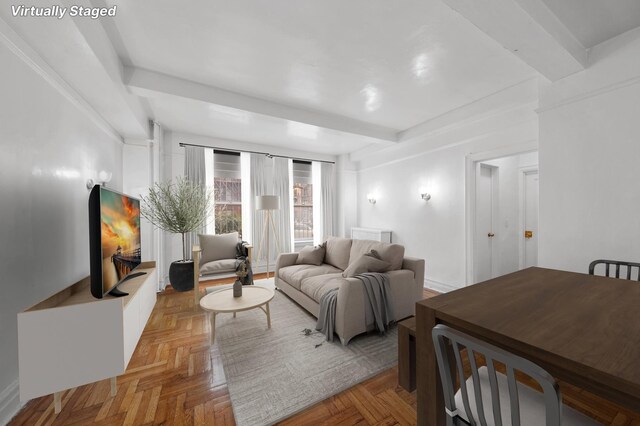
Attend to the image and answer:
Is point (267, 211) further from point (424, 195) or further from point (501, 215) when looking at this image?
point (501, 215)

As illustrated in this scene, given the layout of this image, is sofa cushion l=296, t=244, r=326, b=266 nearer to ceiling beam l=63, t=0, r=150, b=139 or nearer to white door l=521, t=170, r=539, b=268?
ceiling beam l=63, t=0, r=150, b=139

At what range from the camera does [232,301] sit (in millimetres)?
2482

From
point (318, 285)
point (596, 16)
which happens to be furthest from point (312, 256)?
point (596, 16)

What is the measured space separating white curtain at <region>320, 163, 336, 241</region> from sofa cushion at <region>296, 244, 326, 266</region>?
6.68 feet

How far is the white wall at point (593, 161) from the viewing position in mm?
1999

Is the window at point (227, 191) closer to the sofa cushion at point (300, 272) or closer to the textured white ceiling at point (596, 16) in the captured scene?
the sofa cushion at point (300, 272)

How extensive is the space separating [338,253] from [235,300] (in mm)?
1640

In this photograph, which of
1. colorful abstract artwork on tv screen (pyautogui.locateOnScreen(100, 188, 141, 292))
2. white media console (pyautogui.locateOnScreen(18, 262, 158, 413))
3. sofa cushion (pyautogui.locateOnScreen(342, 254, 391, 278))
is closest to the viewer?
white media console (pyautogui.locateOnScreen(18, 262, 158, 413))

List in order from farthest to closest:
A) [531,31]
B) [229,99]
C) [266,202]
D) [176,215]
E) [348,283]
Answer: [266,202] → [176,215] → [229,99] → [348,283] → [531,31]

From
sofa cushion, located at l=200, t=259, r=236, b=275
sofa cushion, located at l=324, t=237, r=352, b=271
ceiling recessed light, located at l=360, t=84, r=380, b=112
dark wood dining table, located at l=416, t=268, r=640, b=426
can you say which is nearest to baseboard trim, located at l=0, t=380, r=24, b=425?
sofa cushion, located at l=200, t=259, r=236, b=275

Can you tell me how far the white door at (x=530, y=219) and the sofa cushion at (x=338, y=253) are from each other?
10.6 feet

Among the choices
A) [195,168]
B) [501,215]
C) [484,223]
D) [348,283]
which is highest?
[195,168]

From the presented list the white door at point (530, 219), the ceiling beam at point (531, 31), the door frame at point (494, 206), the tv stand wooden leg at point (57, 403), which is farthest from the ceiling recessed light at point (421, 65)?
the tv stand wooden leg at point (57, 403)

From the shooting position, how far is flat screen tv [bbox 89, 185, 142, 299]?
1.62 meters
